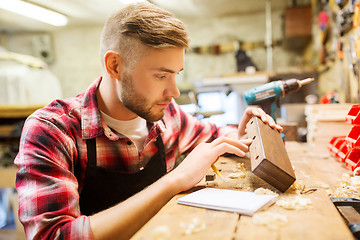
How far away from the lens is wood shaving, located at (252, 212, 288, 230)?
0.71 metres

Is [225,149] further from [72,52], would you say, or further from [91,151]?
[72,52]

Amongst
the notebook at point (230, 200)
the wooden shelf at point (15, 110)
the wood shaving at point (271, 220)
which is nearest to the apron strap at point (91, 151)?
the notebook at point (230, 200)

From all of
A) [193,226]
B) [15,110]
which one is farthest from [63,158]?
[15,110]

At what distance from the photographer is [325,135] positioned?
186 centimetres

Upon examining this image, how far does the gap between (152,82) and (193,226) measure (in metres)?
0.76

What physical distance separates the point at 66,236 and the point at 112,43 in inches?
35.7

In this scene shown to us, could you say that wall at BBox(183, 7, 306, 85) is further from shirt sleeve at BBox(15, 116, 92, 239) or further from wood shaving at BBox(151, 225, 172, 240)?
wood shaving at BBox(151, 225, 172, 240)

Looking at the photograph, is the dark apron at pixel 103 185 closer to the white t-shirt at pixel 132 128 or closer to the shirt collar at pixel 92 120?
the shirt collar at pixel 92 120

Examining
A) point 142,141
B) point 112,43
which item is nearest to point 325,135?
point 142,141

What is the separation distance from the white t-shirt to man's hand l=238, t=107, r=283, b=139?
23.1 inches

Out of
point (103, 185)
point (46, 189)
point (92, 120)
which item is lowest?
point (103, 185)

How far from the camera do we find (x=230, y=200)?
879 millimetres

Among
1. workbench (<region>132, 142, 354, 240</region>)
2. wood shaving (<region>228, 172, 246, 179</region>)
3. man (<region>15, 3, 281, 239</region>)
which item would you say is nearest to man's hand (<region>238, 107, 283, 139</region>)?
man (<region>15, 3, 281, 239</region>)

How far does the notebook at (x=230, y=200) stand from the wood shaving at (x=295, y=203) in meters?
0.03
